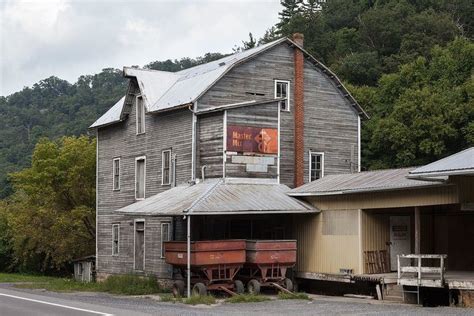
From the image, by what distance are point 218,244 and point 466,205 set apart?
8.76 m

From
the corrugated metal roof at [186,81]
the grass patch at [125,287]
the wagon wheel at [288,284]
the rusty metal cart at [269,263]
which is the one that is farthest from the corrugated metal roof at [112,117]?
the wagon wheel at [288,284]

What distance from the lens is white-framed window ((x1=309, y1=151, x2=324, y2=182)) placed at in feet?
112

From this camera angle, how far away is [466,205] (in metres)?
23.7

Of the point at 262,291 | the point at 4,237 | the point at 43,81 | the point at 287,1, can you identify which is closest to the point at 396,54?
the point at 287,1

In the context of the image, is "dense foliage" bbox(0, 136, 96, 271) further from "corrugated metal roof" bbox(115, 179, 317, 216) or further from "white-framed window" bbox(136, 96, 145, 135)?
"corrugated metal roof" bbox(115, 179, 317, 216)

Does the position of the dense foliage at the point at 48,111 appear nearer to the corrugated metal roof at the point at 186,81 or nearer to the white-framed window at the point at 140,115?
the white-framed window at the point at 140,115

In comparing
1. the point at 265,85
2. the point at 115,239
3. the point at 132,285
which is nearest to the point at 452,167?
the point at 265,85

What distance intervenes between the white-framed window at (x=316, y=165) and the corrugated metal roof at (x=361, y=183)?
1.63m

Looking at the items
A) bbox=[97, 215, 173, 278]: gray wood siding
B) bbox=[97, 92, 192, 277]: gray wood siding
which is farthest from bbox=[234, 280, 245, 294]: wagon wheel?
bbox=[97, 92, 192, 277]: gray wood siding

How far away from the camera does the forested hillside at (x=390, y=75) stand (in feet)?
149

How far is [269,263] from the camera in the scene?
28.2m

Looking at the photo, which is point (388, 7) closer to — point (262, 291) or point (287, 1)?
point (287, 1)

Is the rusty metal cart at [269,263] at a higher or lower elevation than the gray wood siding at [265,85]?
lower

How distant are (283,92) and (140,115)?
7093mm
